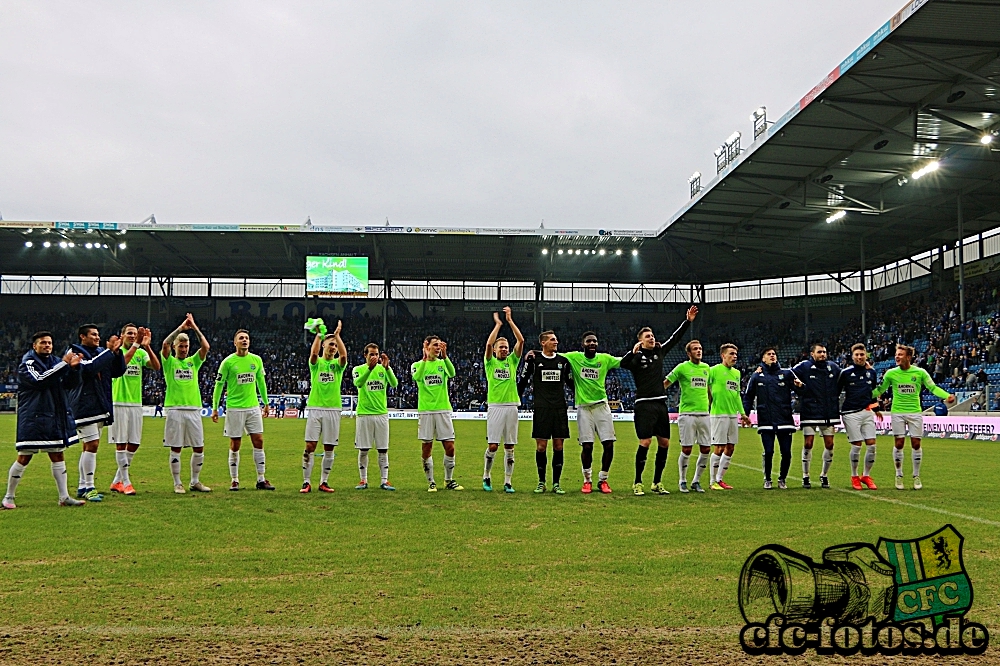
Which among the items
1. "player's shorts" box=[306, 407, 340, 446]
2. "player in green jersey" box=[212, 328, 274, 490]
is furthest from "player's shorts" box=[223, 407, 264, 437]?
"player's shorts" box=[306, 407, 340, 446]

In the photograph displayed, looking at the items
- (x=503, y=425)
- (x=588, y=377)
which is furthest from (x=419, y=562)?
(x=588, y=377)

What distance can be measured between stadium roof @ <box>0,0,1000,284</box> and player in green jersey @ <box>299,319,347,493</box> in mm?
16398

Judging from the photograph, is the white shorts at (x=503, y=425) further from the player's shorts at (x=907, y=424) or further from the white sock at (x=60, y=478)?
the player's shorts at (x=907, y=424)

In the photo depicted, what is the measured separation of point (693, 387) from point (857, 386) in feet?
9.45

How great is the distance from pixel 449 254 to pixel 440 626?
4481 cm

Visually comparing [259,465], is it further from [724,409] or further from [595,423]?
[724,409]

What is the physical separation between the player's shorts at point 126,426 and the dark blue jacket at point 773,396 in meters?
9.56

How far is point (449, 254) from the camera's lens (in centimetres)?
4916

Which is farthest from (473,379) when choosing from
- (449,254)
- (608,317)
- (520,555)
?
(520,555)

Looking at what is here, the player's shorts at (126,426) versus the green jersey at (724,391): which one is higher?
the green jersey at (724,391)

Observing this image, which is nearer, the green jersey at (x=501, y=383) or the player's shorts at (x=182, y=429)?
the player's shorts at (x=182, y=429)

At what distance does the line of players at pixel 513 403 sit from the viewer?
11406 millimetres

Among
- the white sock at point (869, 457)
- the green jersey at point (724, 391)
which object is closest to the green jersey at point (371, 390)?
the green jersey at point (724, 391)

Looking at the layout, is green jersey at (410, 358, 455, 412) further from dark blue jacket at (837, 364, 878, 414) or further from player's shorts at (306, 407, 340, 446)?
dark blue jacket at (837, 364, 878, 414)
